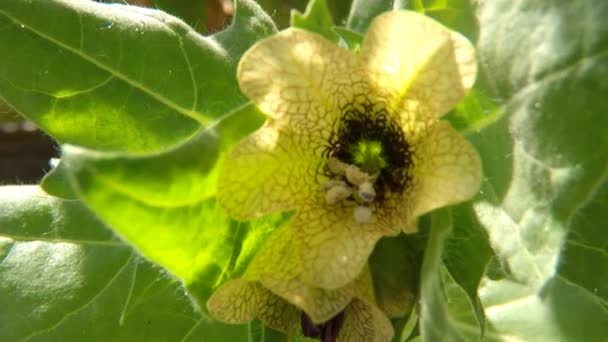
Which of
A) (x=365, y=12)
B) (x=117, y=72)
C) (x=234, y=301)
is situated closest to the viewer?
(x=234, y=301)

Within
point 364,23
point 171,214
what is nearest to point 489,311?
point 364,23

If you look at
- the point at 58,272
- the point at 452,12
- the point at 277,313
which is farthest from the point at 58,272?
the point at 452,12

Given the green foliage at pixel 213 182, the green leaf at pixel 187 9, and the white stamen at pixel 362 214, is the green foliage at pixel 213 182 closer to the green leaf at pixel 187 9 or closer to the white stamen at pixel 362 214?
the white stamen at pixel 362 214

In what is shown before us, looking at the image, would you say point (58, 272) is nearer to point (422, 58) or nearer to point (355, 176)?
point (355, 176)

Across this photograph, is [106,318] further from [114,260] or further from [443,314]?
[443,314]

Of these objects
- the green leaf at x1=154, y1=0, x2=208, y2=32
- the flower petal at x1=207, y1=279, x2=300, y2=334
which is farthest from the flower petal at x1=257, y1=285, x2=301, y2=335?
the green leaf at x1=154, y1=0, x2=208, y2=32

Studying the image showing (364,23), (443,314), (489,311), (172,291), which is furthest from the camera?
(489,311)

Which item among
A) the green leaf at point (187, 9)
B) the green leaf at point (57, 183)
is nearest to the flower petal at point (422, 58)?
the green leaf at point (57, 183)
